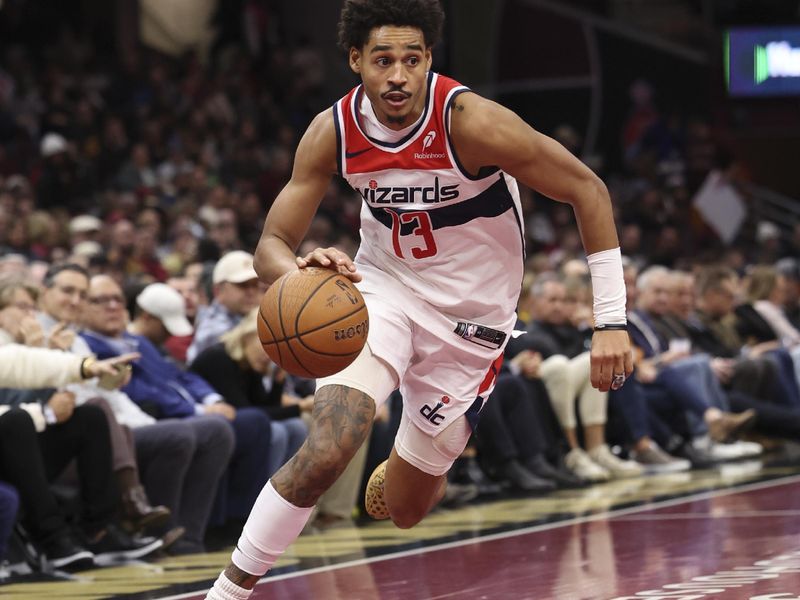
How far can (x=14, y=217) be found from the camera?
35.6ft

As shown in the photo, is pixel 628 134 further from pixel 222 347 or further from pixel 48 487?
pixel 48 487

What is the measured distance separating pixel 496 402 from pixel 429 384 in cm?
392

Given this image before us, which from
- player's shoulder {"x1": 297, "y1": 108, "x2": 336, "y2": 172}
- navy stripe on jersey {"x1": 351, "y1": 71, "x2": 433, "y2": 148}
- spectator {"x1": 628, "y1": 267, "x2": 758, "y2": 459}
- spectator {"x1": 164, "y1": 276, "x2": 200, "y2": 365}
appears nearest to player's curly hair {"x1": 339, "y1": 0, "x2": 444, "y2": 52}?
navy stripe on jersey {"x1": 351, "y1": 71, "x2": 433, "y2": 148}

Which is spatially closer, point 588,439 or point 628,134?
point 588,439

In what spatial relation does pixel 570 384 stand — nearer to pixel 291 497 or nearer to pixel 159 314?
pixel 159 314

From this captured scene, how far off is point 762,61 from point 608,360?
627 inches

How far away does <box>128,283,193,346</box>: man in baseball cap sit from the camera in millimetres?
7789

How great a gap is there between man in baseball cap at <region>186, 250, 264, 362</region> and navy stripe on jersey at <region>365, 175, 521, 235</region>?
3267mm

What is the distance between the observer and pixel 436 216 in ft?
15.6

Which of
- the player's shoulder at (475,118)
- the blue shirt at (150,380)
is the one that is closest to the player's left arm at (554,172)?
the player's shoulder at (475,118)

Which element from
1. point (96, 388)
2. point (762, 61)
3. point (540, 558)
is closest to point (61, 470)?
point (96, 388)

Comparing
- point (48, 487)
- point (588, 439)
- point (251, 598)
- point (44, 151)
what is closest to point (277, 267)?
point (251, 598)

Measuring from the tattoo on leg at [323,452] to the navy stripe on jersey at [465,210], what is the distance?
670mm

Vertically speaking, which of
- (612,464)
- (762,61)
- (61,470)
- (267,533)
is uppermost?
(762,61)
